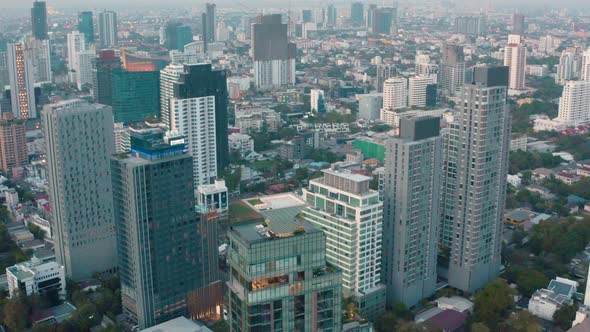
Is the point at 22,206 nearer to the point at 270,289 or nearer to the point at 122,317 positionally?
the point at 122,317

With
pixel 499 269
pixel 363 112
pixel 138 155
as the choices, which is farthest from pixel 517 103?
pixel 138 155

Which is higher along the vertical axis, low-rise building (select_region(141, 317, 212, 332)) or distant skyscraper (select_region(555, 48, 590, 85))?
distant skyscraper (select_region(555, 48, 590, 85))

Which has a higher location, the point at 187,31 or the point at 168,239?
the point at 187,31

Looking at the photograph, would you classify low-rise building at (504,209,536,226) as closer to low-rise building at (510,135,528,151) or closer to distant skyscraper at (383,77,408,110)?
low-rise building at (510,135,528,151)

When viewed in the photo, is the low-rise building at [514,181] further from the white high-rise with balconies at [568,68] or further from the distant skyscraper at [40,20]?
the distant skyscraper at [40,20]

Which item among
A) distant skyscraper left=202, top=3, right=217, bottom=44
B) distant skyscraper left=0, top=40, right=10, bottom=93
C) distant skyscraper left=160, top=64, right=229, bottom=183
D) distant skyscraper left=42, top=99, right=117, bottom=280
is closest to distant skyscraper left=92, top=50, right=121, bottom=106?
distant skyscraper left=0, top=40, right=10, bottom=93

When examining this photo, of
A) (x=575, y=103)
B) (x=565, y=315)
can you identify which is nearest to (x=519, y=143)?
(x=575, y=103)

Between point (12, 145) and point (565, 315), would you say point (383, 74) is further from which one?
point (565, 315)
